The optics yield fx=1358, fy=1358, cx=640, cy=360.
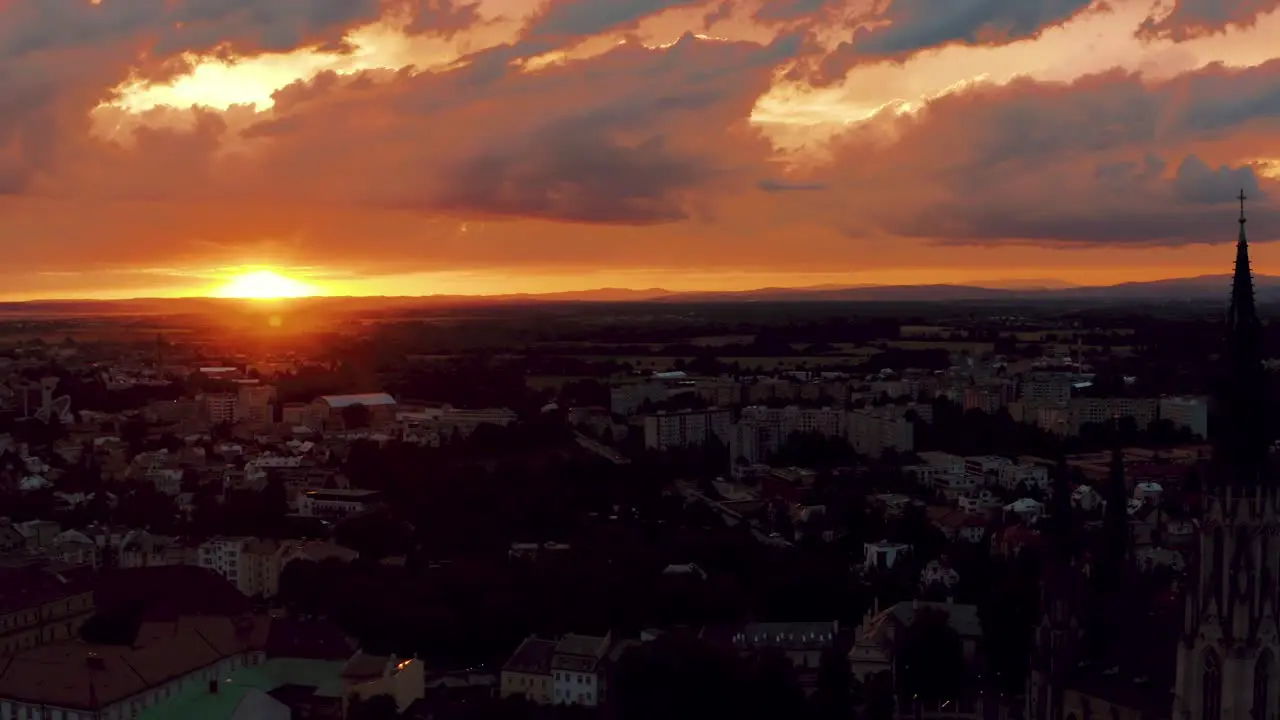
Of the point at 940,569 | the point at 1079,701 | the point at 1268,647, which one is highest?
the point at 1268,647

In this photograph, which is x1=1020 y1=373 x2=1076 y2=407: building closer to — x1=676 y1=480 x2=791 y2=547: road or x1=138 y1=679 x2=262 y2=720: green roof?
x1=676 y1=480 x2=791 y2=547: road

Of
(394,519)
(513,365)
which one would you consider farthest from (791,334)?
(394,519)

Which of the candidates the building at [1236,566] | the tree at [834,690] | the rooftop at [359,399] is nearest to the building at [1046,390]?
the rooftop at [359,399]

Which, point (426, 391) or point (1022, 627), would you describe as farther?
point (426, 391)

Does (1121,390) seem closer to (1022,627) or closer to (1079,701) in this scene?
(1022,627)

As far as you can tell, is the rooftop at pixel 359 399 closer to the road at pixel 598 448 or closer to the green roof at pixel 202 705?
the road at pixel 598 448

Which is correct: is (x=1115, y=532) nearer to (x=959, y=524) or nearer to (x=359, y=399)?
(x=959, y=524)
